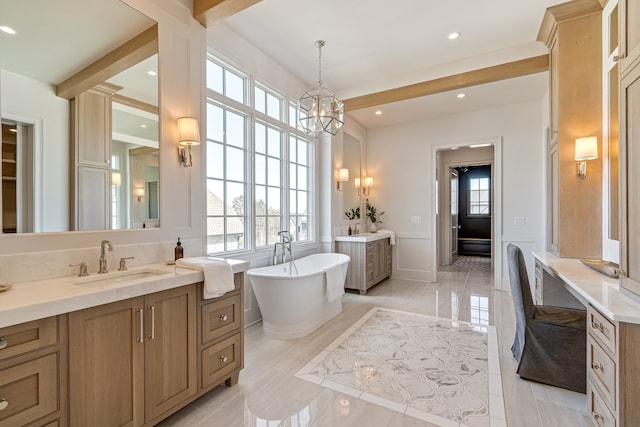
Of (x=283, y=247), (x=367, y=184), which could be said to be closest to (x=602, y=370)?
(x=283, y=247)

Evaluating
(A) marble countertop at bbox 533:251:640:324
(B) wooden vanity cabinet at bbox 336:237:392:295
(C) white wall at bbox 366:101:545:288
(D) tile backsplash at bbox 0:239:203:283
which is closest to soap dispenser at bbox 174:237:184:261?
(D) tile backsplash at bbox 0:239:203:283

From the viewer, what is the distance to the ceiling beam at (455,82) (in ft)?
12.0

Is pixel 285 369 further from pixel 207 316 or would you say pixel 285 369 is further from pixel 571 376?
pixel 571 376

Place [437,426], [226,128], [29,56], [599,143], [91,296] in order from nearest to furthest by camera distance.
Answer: [91,296] → [29,56] → [437,426] → [599,143] → [226,128]

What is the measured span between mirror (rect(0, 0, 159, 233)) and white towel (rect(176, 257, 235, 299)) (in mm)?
568

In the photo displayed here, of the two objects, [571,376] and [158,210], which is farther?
[158,210]

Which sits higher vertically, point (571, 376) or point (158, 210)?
point (158, 210)

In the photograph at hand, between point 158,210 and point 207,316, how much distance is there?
A: 92 centimetres

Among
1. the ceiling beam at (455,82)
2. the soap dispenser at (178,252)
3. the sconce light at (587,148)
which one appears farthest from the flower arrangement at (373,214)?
the soap dispenser at (178,252)

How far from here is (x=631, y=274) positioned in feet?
5.17

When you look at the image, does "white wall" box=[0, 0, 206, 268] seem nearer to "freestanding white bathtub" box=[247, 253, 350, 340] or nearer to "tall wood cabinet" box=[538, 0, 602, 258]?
"freestanding white bathtub" box=[247, 253, 350, 340]

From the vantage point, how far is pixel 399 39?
3.46 meters

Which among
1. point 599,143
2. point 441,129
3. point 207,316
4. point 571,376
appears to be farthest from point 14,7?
point 441,129

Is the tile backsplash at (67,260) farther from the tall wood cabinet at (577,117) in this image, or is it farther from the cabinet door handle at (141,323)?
the tall wood cabinet at (577,117)
